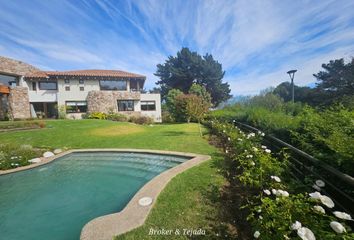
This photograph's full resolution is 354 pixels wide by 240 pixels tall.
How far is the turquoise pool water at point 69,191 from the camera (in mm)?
3935

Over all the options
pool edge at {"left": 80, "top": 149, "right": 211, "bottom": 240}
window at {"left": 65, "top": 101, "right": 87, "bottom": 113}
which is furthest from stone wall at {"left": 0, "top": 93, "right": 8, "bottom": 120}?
pool edge at {"left": 80, "top": 149, "right": 211, "bottom": 240}

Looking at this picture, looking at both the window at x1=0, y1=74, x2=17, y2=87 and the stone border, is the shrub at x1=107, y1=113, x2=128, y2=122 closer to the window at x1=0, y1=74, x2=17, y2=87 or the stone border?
the window at x1=0, y1=74, x2=17, y2=87

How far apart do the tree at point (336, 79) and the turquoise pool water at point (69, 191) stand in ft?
89.2

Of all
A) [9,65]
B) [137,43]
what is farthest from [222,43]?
[9,65]

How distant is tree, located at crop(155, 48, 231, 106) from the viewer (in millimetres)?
39125

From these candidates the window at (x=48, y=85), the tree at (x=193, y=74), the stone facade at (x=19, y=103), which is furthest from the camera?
the tree at (x=193, y=74)

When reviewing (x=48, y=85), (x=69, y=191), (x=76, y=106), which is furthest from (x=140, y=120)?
(x=69, y=191)

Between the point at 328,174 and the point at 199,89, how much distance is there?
3016cm

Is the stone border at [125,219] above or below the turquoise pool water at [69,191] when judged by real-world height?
above

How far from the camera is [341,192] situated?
2471mm

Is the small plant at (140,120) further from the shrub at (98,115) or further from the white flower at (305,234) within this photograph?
the white flower at (305,234)

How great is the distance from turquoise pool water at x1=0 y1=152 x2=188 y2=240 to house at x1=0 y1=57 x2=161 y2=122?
→ 1697 centimetres

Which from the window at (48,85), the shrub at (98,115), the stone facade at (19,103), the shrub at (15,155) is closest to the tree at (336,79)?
the shrub at (98,115)

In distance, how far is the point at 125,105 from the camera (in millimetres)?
25625
